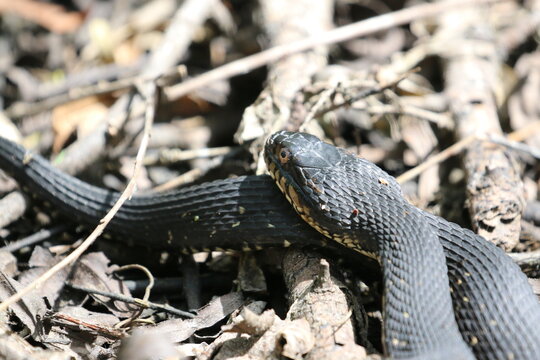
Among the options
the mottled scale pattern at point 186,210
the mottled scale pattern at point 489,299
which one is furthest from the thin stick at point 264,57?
the mottled scale pattern at point 489,299

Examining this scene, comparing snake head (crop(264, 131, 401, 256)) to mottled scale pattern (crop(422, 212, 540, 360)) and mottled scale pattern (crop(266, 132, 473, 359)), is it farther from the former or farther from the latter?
mottled scale pattern (crop(422, 212, 540, 360))

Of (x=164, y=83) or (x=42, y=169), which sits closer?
(x=42, y=169)

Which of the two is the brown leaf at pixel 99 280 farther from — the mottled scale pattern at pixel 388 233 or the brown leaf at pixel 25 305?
the mottled scale pattern at pixel 388 233

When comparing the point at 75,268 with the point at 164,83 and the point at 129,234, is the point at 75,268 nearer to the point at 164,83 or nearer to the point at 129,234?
the point at 129,234

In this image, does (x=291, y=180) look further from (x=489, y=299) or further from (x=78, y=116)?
(x=78, y=116)

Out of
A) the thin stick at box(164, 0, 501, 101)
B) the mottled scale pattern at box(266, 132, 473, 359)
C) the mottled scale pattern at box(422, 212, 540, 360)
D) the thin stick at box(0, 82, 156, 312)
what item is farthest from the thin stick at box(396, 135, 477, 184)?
the thin stick at box(0, 82, 156, 312)

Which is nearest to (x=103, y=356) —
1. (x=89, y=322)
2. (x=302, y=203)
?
(x=89, y=322)

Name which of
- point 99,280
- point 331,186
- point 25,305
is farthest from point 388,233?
point 25,305
